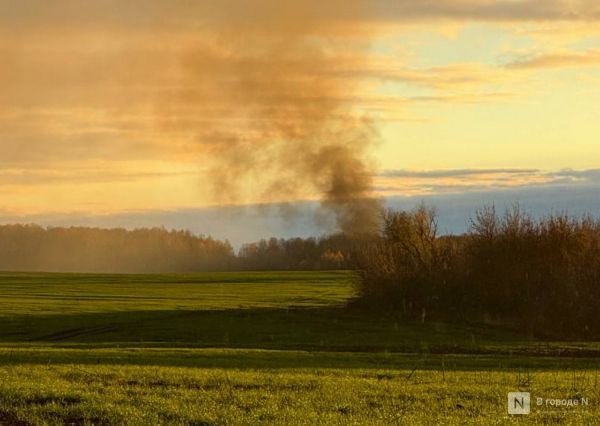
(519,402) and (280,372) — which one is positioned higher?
(519,402)

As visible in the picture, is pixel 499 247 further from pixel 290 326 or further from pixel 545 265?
pixel 290 326

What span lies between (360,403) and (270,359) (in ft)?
58.3

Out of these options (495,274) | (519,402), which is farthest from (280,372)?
(495,274)

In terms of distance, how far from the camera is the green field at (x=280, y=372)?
2355 centimetres

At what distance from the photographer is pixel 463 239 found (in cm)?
10138

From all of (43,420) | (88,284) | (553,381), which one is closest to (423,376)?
(553,381)

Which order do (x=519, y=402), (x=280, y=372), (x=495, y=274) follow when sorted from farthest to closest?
(x=495, y=274) < (x=280, y=372) < (x=519, y=402)

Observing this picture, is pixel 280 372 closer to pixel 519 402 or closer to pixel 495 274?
pixel 519 402

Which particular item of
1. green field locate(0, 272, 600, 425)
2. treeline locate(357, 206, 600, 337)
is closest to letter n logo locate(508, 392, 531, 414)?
green field locate(0, 272, 600, 425)

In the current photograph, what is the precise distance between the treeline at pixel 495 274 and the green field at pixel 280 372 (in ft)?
24.0

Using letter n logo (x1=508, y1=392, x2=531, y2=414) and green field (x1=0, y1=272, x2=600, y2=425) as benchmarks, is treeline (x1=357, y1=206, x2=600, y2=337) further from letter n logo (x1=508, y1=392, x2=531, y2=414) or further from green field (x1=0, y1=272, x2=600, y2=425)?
letter n logo (x1=508, y1=392, x2=531, y2=414)

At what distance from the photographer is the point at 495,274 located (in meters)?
92.5

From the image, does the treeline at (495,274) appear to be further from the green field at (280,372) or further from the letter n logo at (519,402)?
the letter n logo at (519,402)

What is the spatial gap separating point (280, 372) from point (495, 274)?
6129cm
